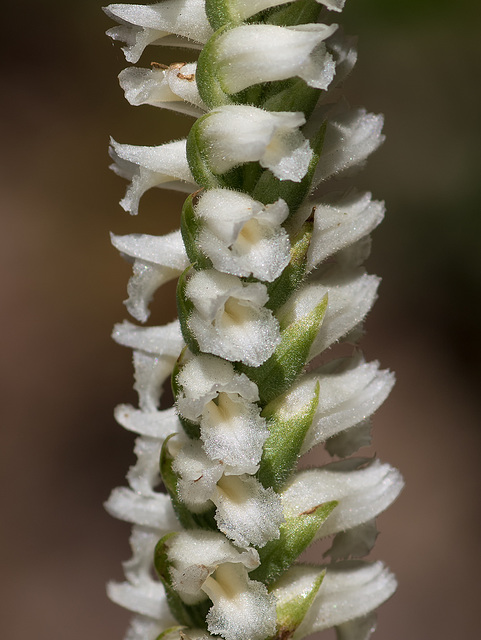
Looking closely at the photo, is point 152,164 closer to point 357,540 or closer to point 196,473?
point 196,473

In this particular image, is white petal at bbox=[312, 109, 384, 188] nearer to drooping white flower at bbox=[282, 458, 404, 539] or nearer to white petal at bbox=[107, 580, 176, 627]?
drooping white flower at bbox=[282, 458, 404, 539]

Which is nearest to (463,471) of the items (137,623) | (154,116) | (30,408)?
(30,408)

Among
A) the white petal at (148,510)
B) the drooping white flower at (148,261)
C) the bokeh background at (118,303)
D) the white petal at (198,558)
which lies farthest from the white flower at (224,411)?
the bokeh background at (118,303)

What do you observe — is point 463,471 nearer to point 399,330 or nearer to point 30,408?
point 399,330

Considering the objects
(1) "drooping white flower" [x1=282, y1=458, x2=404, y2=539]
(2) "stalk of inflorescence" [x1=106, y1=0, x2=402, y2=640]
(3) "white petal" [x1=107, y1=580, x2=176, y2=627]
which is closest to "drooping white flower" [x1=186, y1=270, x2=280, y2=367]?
Result: (2) "stalk of inflorescence" [x1=106, y1=0, x2=402, y2=640]

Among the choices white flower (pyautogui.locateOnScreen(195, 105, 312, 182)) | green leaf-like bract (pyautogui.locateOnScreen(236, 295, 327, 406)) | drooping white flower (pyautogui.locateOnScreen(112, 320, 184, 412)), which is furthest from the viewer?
drooping white flower (pyautogui.locateOnScreen(112, 320, 184, 412))

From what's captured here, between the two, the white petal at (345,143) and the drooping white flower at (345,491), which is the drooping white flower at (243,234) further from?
the drooping white flower at (345,491)
